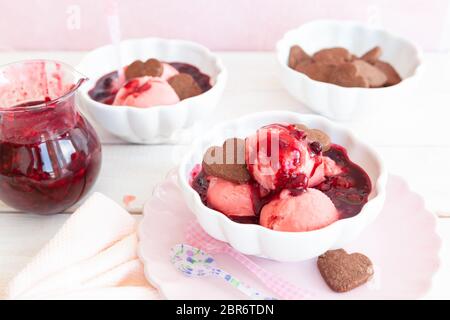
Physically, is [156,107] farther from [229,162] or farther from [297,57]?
[297,57]

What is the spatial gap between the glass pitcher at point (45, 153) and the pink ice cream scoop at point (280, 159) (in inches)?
14.9

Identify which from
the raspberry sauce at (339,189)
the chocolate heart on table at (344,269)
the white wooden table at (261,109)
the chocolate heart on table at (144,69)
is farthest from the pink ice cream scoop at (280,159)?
the chocolate heart on table at (144,69)

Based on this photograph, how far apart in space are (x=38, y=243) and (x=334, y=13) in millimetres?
1323

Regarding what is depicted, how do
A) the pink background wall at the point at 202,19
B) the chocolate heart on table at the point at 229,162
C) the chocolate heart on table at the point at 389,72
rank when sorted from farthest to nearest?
the pink background wall at the point at 202,19 → the chocolate heart on table at the point at 389,72 → the chocolate heart on table at the point at 229,162

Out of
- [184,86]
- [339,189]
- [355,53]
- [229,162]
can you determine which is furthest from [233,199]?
[355,53]

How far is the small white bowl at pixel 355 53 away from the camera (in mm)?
1481

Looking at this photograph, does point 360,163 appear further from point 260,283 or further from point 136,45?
point 136,45

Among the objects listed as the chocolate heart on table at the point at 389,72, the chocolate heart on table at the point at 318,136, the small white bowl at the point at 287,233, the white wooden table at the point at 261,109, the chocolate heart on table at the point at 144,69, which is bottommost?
the white wooden table at the point at 261,109

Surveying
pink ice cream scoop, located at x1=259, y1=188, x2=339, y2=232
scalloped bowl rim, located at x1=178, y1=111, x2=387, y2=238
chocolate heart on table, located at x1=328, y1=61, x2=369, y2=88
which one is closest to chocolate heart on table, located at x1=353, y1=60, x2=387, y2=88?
chocolate heart on table, located at x1=328, y1=61, x2=369, y2=88

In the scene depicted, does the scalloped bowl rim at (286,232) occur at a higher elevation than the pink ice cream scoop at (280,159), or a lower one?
lower

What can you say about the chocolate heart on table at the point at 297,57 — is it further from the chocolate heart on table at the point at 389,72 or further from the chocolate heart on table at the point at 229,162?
the chocolate heart on table at the point at 229,162

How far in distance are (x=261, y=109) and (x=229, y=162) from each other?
0.61 m
